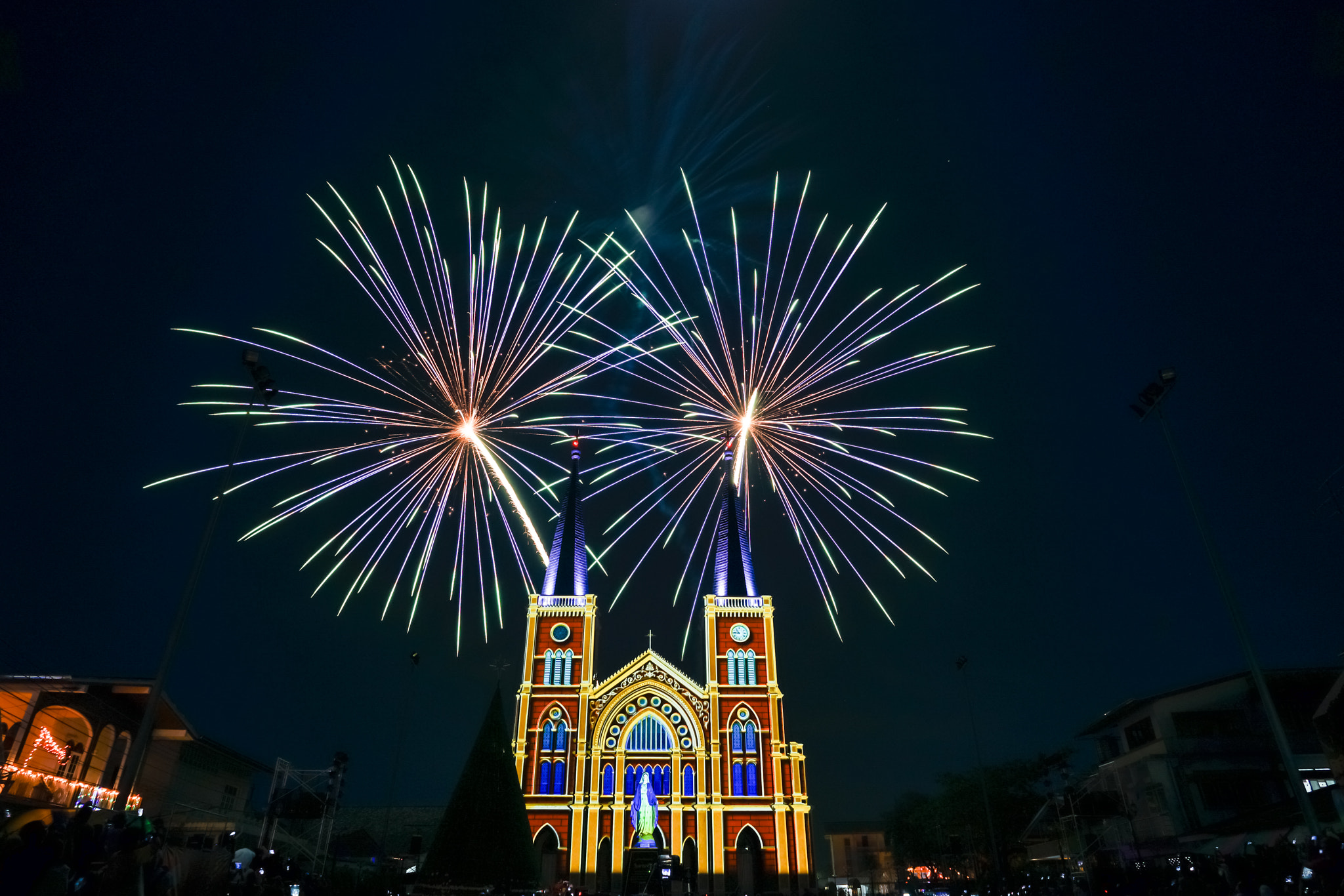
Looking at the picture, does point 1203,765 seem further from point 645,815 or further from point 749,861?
point 645,815

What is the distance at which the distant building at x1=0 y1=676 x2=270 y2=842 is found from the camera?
2688cm

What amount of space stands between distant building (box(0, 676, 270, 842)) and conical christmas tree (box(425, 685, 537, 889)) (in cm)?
891

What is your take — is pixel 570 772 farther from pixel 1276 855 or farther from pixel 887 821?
pixel 1276 855

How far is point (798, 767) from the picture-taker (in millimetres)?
62406

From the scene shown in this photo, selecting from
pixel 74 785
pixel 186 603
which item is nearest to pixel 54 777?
pixel 74 785

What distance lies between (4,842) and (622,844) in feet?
174

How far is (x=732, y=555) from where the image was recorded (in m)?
69.9

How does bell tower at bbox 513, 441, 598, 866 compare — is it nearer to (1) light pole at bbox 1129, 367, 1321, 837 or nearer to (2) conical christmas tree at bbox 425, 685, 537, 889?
(2) conical christmas tree at bbox 425, 685, 537, 889

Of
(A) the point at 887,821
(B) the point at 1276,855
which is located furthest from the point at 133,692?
(A) the point at 887,821

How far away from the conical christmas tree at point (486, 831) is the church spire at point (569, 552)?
38393 millimetres

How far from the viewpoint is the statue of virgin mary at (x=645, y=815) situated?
53031mm

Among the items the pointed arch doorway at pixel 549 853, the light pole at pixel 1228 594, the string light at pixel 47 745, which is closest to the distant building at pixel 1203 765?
the light pole at pixel 1228 594

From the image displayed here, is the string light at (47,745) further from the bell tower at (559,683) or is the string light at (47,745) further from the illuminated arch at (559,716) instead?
the illuminated arch at (559,716)

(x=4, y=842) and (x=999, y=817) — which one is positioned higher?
(x=999, y=817)
